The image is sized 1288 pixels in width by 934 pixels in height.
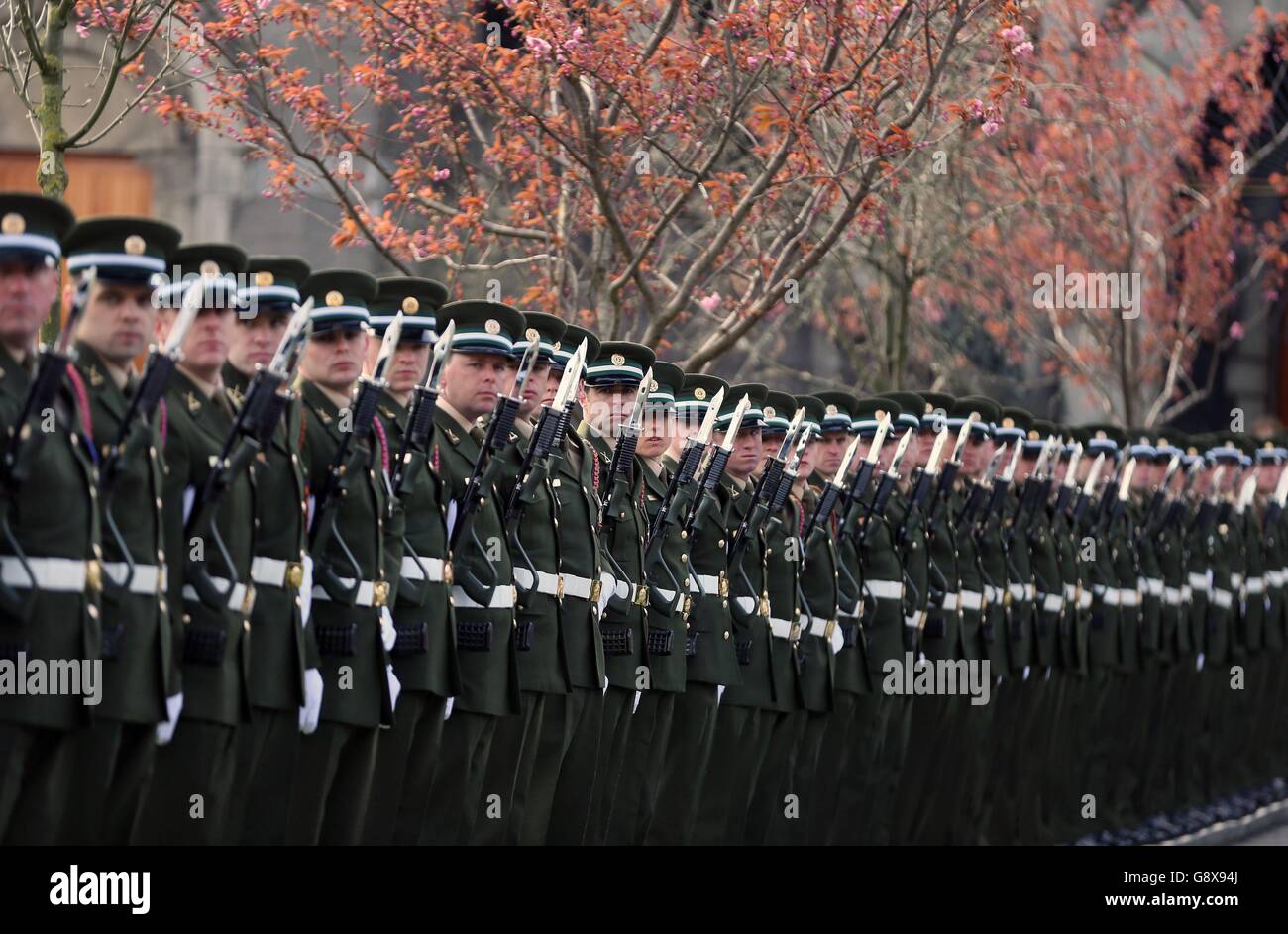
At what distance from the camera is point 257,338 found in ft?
23.3

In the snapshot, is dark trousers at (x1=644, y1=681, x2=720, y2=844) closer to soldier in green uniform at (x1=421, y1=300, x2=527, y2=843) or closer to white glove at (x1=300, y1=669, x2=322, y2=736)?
soldier in green uniform at (x1=421, y1=300, x2=527, y2=843)

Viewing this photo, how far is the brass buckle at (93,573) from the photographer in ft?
19.8

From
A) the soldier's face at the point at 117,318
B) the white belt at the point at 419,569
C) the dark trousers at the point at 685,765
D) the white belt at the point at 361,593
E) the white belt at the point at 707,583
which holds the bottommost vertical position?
the dark trousers at the point at 685,765

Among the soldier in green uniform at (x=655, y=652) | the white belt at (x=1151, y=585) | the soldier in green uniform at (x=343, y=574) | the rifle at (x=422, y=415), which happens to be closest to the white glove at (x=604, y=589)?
the soldier in green uniform at (x=655, y=652)

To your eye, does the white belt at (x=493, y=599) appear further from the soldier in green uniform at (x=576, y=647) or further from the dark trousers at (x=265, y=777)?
the dark trousers at (x=265, y=777)

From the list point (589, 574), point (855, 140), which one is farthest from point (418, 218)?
point (589, 574)

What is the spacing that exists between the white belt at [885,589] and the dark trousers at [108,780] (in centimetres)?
565

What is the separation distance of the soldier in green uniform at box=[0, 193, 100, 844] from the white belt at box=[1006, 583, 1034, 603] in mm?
7667

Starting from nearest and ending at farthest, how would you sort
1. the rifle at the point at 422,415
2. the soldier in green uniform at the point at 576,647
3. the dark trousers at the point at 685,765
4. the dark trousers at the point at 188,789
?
the dark trousers at the point at 188,789 → the rifle at the point at 422,415 → the soldier in green uniform at the point at 576,647 → the dark trousers at the point at 685,765

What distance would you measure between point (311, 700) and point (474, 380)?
5.24 ft

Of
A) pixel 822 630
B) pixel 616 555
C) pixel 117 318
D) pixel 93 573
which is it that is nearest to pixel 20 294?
pixel 117 318

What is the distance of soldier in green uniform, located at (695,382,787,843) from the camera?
1020 centimetres

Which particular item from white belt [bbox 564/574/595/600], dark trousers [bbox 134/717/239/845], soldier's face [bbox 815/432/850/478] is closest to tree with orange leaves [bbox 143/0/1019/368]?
soldier's face [bbox 815/432/850/478]

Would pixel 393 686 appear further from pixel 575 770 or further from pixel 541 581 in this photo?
pixel 575 770
